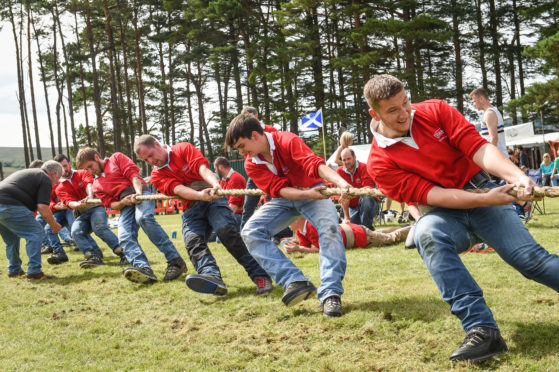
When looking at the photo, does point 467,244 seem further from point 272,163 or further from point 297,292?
point 272,163

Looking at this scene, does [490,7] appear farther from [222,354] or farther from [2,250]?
[222,354]

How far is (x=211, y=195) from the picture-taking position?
5039mm

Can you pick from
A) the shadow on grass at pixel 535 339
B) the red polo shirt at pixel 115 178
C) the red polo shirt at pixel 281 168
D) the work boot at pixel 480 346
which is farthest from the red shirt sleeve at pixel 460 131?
the red polo shirt at pixel 115 178

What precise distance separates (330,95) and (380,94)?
27800 millimetres

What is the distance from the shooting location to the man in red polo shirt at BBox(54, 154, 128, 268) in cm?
778

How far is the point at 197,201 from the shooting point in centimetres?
548

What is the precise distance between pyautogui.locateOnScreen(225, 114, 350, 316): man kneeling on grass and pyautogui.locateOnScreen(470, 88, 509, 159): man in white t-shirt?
279cm

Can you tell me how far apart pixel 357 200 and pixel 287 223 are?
163 inches

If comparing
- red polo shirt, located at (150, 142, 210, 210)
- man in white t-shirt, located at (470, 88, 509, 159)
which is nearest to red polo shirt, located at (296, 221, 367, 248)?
man in white t-shirt, located at (470, 88, 509, 159)

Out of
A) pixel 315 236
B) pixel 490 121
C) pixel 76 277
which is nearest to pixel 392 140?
pixel 490 121

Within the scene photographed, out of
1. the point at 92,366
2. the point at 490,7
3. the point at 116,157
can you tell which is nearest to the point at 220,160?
the point at 116,157

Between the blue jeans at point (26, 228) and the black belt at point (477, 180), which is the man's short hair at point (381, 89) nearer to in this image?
the black belt at point (477, 180)

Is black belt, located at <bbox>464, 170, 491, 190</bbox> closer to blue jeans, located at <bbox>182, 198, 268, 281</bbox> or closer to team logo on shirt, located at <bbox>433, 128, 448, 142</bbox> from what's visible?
team logo on shirt, located at <bbox>433, 128, 448, 142</bbox>

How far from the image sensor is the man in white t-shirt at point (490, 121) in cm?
596
